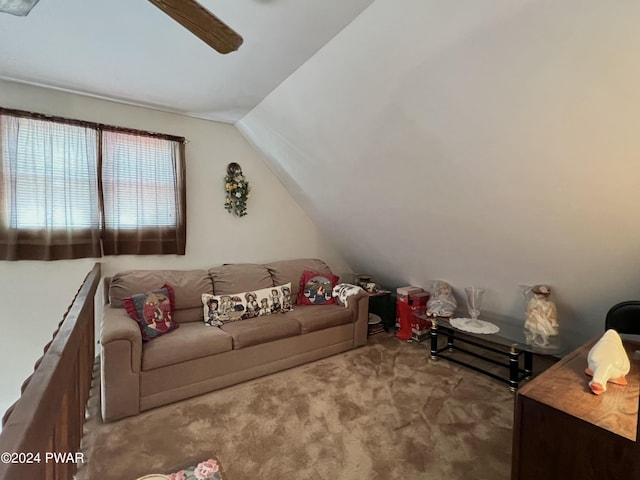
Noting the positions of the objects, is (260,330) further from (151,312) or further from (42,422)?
(42,422)

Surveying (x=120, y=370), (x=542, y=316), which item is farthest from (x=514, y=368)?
(x=120, y=370)

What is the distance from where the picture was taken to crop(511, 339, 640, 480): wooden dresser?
3.82 feet

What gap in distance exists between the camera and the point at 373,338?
3775mm

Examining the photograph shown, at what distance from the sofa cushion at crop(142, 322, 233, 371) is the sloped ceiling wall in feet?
6.00

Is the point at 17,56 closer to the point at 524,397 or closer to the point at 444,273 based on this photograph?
the point at 524,397

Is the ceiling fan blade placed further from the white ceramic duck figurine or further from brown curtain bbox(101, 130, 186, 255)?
the white ceramic duck figurine

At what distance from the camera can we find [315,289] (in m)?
3.58

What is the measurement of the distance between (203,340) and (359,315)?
1.64 metres

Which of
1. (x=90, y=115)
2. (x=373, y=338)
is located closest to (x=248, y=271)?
(x=373, y=338)

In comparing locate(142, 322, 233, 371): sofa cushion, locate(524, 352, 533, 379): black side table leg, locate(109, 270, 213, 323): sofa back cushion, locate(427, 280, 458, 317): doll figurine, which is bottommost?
locate(524, 352, 533, 379): black side table leg

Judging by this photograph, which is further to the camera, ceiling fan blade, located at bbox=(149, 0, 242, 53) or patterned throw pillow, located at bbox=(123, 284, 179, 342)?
patterned throw pillow, located at bbox=(123, 284, 179, 342)

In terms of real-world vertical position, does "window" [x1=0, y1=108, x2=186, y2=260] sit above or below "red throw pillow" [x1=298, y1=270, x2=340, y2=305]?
above

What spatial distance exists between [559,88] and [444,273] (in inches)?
88.8

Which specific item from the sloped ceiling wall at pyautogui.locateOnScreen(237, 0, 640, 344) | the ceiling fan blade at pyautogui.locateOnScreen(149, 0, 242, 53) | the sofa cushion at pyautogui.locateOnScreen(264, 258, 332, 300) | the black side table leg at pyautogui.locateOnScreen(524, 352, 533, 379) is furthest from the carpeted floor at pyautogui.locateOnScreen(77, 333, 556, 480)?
the ceiling fan blade at pyautogui.locateOnScreen(149, 0, 242, 53)
